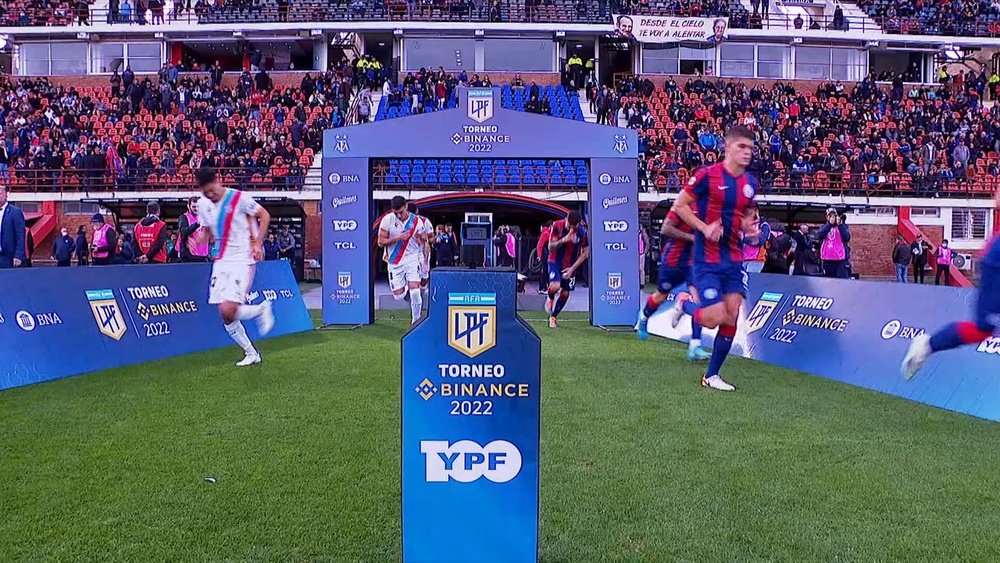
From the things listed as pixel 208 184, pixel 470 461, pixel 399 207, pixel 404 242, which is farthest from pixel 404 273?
pixel 470 461

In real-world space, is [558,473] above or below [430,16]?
below

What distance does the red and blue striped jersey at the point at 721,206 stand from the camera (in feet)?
23.1

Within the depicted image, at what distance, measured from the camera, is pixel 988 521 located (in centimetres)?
406

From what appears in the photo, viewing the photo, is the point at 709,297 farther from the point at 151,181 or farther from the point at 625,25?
the point at 625,25

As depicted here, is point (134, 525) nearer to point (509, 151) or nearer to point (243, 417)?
point (243, 417)

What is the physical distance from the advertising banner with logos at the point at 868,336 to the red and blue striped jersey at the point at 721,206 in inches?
86.9

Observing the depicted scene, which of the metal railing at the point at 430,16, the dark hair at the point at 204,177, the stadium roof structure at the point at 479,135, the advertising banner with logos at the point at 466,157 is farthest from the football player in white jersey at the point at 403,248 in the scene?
the metal railing at the point at 430,16

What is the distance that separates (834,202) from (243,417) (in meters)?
28.7

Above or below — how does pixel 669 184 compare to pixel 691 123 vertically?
below

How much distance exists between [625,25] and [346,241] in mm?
28687

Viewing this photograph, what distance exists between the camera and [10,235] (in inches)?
400

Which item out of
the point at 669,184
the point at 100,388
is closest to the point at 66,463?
the point at 100,388

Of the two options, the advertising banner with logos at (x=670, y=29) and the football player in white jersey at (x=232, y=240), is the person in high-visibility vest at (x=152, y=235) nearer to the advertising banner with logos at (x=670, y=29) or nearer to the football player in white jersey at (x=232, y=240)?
the football player in white jersey at (x=232, y=240)

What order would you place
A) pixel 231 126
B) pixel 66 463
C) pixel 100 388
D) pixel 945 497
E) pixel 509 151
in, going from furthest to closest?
pixel 231 126 → pixel 509 151 → pixel 100 388 → pixel 66 463 → pixel 945 497
